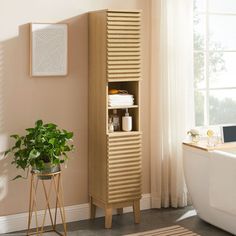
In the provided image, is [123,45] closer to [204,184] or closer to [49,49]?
[49,49]

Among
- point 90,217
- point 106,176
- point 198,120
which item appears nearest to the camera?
point 106,176

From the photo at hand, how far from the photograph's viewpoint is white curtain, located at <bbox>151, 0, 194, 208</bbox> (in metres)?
4.58

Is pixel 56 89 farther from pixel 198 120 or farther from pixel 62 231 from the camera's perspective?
pixel 198 120

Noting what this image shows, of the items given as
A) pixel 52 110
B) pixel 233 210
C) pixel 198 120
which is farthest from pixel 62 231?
pixel 198 120

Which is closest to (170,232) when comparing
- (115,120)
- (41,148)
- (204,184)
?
(204,184)

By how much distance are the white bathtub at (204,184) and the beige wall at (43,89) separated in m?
0.88

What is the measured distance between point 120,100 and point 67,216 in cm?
108

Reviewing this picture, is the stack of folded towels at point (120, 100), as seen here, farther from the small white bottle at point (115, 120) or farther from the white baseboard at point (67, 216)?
the white baseboard at point (67, 216)

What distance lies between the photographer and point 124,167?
13.9ft

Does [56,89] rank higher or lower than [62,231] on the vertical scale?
higher

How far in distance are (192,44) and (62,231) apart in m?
1.99

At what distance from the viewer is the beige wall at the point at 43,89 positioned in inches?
159

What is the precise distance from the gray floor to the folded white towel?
317 millimetres

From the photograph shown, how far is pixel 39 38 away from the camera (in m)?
4.10
